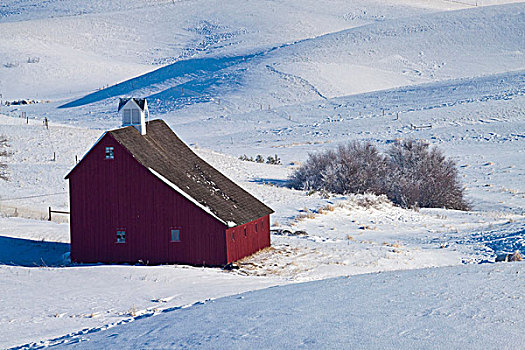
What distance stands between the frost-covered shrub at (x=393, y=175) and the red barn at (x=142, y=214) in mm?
16479

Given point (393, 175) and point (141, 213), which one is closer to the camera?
point (141, 213)

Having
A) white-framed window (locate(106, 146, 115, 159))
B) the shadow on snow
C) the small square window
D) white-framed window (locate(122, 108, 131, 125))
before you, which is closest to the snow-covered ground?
the small square window

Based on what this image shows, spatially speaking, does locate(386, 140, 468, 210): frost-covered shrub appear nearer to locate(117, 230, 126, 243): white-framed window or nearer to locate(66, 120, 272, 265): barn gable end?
locate(66, 120, 272, 265): barn gable end

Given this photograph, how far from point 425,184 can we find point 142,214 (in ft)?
65.9

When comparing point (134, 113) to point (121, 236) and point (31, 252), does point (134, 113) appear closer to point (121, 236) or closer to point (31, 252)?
point (121, 236)

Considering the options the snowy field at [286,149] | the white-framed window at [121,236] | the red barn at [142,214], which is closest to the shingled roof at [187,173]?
the red barn at [142,214]

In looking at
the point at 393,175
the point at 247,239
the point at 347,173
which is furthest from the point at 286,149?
the point at 247,239

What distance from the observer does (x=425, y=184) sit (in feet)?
125

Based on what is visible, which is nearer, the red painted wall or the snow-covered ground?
the snow-covered ground

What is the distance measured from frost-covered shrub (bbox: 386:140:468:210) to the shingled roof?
47.0 feet

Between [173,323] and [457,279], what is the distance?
217 inches

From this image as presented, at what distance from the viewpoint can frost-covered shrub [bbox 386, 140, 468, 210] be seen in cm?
3766

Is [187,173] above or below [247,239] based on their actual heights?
above

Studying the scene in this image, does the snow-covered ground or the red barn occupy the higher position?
the red barn
